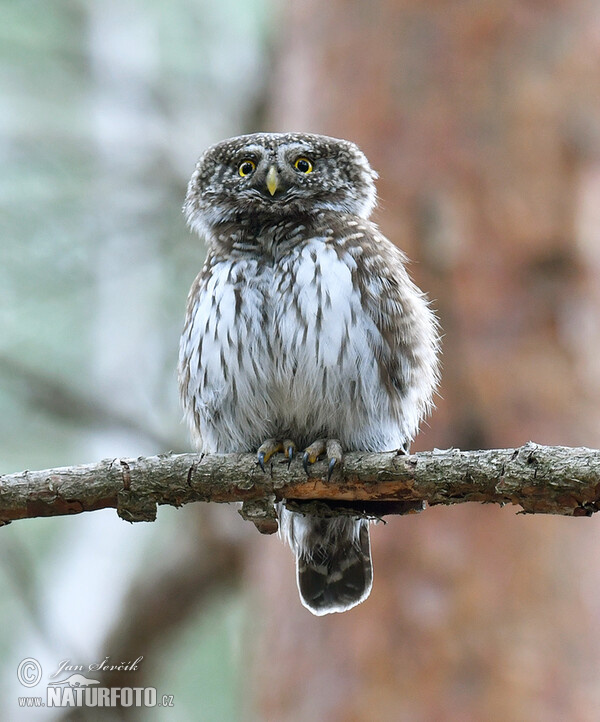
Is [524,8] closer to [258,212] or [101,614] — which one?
[258,212]

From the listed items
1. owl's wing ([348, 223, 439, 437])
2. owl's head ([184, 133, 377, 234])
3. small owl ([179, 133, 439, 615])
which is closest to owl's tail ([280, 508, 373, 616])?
small owl ([179, 133, 439, 615])

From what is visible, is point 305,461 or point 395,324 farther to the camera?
point 395,324

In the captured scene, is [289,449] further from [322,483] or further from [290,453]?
[322,483]

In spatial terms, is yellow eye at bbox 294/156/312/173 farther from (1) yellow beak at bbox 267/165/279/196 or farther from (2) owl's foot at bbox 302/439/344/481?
(2) owl's foot at bbox 302/439/344/481

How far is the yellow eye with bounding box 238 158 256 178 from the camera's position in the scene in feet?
12.7

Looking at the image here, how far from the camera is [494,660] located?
403cm

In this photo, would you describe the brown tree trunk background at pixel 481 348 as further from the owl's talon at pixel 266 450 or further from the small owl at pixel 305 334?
the owl's talon at pixel 266 450

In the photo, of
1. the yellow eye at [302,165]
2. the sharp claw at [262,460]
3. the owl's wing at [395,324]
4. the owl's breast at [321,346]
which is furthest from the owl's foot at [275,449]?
the yellow eye at [302,165]

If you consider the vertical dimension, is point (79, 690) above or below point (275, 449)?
below

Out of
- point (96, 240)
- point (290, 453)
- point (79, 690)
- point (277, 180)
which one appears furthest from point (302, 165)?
point (79, 690)

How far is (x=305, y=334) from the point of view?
11.1 ft

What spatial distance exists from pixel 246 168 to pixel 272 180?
9.2 inches

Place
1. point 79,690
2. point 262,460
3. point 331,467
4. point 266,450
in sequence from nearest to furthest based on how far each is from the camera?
point 331,467
point 262,460
point 266,450
point 79,690

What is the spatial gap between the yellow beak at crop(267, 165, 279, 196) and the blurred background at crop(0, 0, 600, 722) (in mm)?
956
